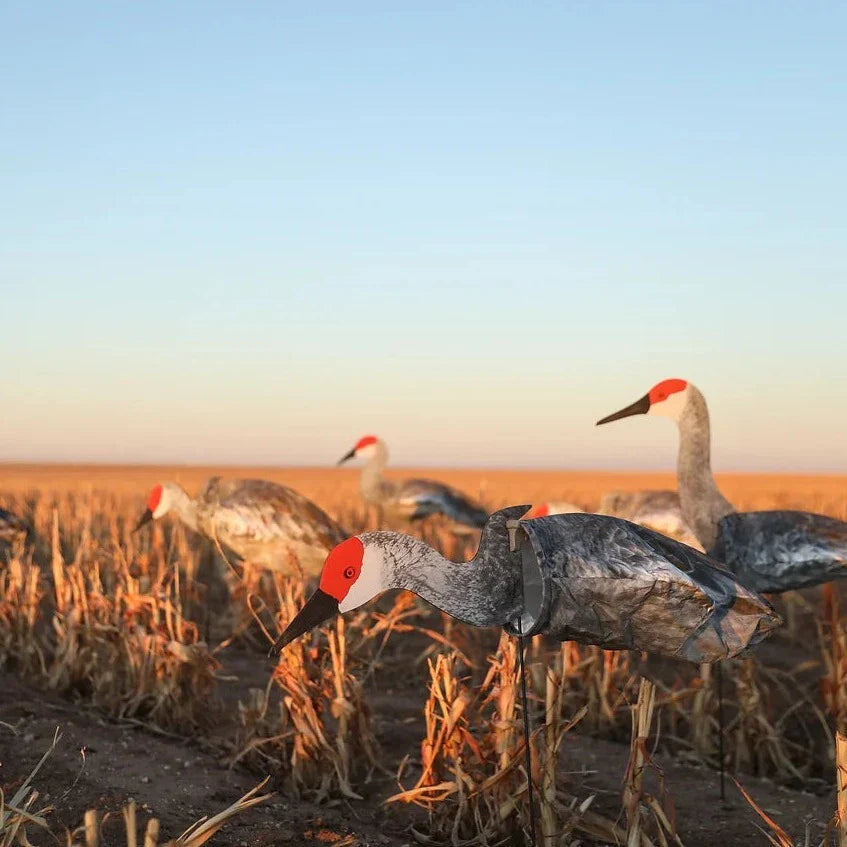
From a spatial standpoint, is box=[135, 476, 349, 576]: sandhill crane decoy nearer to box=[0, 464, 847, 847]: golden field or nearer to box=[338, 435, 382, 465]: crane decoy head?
box=[0, 464, 847, 847]: golden field

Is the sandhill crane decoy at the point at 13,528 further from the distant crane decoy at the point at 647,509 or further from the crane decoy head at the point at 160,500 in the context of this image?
the distant crane decoy at the point at 647,509

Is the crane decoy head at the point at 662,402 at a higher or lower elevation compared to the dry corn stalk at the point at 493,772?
higher

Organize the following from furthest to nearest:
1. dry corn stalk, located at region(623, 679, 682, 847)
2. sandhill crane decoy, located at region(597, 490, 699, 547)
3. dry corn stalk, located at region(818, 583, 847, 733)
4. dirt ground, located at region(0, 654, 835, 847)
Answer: sandhill crane decoy, located at region(597, 490, 699, 547) < dry corn stalk, located at region(818, 583, 847, 733) < dirt ground, located at region(0, 654, 835, 847) < dry corn stalk, located at region(623, 679, 682, 847)

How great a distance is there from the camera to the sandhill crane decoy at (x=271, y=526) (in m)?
8.48

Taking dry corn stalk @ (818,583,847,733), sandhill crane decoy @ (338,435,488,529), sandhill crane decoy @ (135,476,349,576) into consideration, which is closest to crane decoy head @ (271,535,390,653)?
dry corn stalk @ (818,583,847,733)

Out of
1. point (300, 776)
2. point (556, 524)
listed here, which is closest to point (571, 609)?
point (556, 524)

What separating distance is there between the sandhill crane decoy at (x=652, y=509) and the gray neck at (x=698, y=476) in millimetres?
2974

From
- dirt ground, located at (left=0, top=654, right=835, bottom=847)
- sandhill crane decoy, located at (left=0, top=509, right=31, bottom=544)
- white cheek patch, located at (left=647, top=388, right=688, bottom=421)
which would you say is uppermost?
white cheek patch, located at (left=647, top=388, right=688, bottom=421)

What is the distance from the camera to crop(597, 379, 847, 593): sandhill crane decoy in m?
6.40

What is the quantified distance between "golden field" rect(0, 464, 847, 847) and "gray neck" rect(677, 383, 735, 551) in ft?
3.06

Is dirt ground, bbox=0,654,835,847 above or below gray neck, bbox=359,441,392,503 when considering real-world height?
below

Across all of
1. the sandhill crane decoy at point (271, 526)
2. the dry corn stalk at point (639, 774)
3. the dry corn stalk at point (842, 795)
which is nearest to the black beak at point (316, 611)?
the dry corn stalk at point (639, 774)

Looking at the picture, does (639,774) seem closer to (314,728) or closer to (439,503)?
(314,728)

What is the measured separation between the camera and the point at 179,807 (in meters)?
4.73
